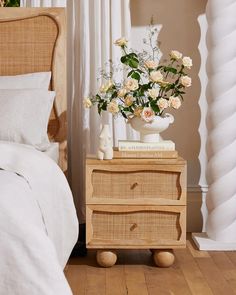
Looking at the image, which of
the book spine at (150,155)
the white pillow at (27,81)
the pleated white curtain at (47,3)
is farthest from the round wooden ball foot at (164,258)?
the pleated white curtain at (47,3)

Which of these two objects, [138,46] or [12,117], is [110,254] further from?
[138,46]

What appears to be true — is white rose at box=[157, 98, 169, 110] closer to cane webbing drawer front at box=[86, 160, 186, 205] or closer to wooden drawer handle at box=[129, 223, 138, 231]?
cane webbing drawer front at box=[86, 160, 186, 205]

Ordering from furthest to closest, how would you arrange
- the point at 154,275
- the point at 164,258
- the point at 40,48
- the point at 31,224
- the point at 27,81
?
the point at 40,48
the point at 27,81
the point at 164,258
the point at 154,275
the point at 31,224

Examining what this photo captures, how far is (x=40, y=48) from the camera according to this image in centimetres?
382

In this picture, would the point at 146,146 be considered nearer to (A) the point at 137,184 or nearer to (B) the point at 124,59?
(A) the point at 137,184

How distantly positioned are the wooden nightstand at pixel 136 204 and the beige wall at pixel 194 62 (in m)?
0.87

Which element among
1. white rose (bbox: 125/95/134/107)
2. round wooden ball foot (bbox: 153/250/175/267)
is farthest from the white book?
round wooden ball foot (bbox: 153/250/175/267)

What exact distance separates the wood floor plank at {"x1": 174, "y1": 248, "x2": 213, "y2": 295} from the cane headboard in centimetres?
100

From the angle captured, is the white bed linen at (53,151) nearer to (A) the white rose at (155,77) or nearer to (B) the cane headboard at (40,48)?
(B) the cane headboard at (40,48)

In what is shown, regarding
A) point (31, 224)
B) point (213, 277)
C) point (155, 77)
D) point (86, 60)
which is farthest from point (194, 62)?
point (31, 224)

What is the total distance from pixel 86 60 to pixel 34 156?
1.31 m

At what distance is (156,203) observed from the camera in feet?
10.9

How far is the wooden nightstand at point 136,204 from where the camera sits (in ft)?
10.9

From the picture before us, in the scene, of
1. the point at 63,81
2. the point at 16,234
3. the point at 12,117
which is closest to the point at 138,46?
the point at 63,81
